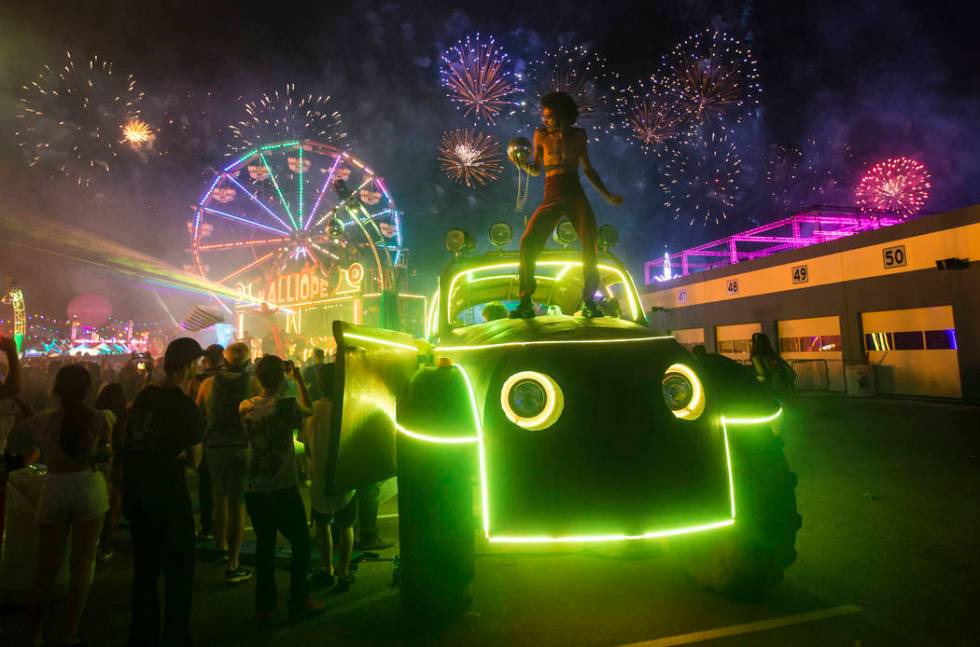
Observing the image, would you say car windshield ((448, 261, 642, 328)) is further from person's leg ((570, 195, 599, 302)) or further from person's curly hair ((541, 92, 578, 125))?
person's curly hair ((541, 92, 578, 125))

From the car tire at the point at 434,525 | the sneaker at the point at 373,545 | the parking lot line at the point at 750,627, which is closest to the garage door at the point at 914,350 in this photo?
the parking lot line at the point at 750,627

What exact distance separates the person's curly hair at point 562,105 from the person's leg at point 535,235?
0.74 meters

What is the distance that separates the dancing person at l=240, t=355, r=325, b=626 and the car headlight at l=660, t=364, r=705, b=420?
2614 mm

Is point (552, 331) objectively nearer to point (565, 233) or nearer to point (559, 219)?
point (559, 219)

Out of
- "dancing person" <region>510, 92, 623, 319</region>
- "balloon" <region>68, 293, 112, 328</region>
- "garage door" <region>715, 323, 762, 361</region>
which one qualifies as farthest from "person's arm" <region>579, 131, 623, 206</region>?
"balloon" <region>68, 293, 112, 328</region>

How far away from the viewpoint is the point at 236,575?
4309 mm

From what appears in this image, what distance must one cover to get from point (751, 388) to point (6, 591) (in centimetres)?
551

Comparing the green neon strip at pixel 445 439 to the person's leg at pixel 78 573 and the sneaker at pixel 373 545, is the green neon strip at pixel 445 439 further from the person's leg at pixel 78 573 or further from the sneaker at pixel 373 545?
the sneaker at pixel 373 545

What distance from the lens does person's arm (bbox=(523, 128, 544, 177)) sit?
4.41 metres

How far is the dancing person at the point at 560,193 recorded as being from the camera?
13.8 ft

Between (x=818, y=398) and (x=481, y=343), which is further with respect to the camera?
(x=818, y=398)

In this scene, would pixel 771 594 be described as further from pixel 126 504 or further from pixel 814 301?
pixel 814 301

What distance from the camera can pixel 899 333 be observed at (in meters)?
18.6

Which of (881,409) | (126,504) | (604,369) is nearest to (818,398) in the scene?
(881,409)
